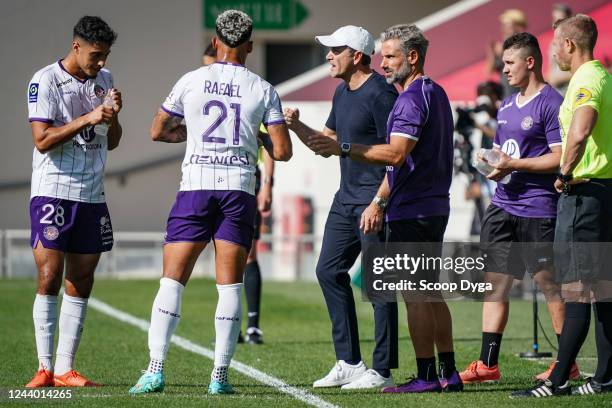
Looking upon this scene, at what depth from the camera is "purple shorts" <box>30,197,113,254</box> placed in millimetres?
7379

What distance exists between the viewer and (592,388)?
283 inches

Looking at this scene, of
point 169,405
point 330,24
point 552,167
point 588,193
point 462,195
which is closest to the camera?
point 169,405

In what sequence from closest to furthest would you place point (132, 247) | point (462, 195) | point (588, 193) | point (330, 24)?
point (588, 193) < point (462, 195) < point (132, 247) < point (330, 24)

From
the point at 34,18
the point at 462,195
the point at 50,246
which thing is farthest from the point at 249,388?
the point at 34,18

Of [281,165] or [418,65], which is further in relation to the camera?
[281,165]

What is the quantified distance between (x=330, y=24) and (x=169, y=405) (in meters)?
20.0

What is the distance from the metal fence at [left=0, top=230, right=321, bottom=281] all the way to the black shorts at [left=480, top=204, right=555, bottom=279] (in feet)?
38.5

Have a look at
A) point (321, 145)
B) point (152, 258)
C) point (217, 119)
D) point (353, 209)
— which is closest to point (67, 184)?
point (217, 119)

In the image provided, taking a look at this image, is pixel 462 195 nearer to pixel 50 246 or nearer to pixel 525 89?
pixel 525 89

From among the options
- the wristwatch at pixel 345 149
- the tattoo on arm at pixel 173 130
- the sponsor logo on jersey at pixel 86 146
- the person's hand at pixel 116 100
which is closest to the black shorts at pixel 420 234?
the wristwatch at pixel 345 149

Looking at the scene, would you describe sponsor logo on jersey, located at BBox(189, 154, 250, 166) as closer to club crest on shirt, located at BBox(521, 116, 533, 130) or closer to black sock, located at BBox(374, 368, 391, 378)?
black sock, located at BBox(374, 368, 391, 378)

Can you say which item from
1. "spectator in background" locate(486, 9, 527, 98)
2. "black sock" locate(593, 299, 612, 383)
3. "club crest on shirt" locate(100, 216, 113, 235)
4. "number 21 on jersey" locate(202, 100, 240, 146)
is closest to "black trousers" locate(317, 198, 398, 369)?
"number 21 on jersey" locate(202, 100, 240, 146)

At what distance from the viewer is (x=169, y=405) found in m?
6.62

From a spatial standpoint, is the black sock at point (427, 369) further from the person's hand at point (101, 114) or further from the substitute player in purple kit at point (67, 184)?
the person's hand at point (101, 114)
